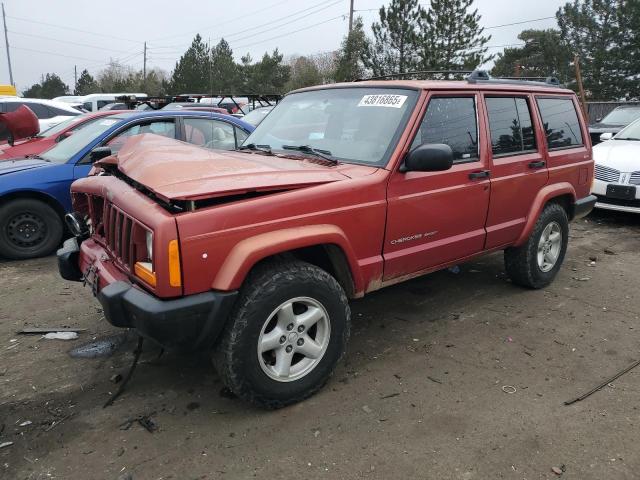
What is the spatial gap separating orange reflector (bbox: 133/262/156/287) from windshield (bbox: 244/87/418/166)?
57.9 inches

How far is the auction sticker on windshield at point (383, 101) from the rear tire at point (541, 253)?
6.24 ft

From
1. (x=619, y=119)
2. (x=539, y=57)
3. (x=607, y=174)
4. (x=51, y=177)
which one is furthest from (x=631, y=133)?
(x=539, y=57)

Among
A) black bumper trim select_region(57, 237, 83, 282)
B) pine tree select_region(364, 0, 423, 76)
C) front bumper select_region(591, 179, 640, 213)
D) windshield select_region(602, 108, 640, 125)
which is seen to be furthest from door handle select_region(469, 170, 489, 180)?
pine tree select_region(364, 0, 423, 76)

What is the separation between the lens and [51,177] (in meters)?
5.67

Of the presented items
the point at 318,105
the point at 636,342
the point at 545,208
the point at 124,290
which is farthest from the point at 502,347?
the point at 124,290

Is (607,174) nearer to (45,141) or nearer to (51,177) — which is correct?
(51,177)

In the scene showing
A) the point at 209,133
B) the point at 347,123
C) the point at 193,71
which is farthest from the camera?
the point at 193,71

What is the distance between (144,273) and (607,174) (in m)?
7.24

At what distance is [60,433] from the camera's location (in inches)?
109

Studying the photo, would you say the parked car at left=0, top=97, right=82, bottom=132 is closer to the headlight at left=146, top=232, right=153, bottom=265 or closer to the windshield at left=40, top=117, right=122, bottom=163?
the windshield at left=40, top=117, right=122, bottom=163

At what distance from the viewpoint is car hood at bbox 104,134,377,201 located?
2.59 metres

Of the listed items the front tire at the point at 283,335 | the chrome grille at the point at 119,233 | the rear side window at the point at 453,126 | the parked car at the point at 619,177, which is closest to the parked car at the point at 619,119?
the parked car at the point at 619,177

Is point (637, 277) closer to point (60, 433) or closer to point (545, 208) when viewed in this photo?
point (545, 208)

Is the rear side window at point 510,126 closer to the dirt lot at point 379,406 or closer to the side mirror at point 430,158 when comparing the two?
the side mirror at point 430,158
